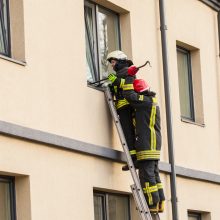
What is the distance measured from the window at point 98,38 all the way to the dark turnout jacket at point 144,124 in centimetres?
84

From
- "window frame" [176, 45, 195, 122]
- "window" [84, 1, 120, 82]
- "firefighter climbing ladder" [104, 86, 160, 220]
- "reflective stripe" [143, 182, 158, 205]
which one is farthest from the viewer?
"window frame" [176, 45, 195, 122]

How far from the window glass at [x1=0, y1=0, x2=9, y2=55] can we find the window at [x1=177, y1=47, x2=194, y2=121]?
18.1 ft

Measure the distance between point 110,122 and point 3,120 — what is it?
2.99 metres

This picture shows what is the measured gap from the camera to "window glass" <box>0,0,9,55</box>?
15906 mm

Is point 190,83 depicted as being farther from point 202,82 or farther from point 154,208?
point 154,208

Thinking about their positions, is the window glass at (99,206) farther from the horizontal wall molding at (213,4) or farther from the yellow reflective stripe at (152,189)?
the horizontal wall molding at (213,4)

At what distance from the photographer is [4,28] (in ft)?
52.4

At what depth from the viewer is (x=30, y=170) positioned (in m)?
15.4

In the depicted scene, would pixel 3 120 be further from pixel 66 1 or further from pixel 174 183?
pixel 174 183

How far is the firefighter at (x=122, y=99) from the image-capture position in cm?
1731

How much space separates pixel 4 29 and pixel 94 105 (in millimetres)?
2036

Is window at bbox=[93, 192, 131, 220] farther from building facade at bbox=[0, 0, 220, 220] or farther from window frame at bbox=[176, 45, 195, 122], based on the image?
window frame at bbox=[176, 45, 195, 122]

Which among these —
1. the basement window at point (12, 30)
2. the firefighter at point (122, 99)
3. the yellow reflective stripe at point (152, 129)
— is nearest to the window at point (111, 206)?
the firefighter at point (122, 99)

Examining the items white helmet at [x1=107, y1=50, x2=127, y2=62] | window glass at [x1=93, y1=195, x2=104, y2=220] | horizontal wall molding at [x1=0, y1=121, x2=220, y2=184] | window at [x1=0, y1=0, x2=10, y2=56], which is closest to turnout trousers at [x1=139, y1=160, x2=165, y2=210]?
horizontal wall molding at [x1=0, y1=121, x2=220, y2=184]
